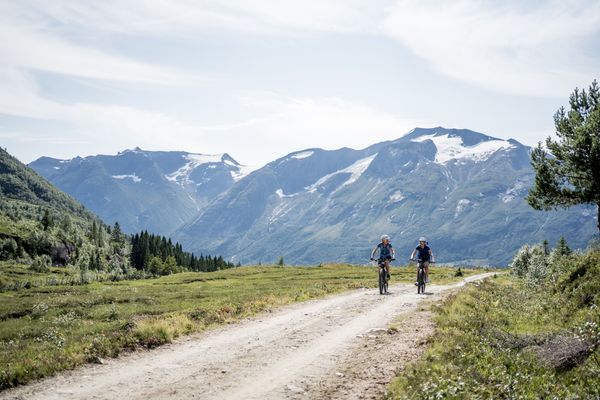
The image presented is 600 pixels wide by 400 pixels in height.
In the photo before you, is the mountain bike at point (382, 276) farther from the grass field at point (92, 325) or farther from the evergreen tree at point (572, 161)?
the evergreen tree at point (572, 161)

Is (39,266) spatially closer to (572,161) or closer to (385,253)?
(385,253)

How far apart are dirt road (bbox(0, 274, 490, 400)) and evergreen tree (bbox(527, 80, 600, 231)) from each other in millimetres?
24708

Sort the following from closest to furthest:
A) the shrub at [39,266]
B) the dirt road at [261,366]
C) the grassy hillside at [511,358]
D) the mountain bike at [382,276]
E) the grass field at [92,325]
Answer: the grassy hillside at [511,358] < the dirt road at [261,366] < the grass field at [92,325] < the mountain bike at [382,276] < the shrub at [39,266]

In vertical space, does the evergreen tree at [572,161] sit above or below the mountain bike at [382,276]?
above

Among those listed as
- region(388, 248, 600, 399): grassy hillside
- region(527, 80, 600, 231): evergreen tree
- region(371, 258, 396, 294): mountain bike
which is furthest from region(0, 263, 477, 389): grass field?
region(527, 80, 600, 231): evergreen tree

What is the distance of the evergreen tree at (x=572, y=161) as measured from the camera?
36.7 metres

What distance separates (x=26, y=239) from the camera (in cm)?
18362

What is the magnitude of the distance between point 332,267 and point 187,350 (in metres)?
95.1

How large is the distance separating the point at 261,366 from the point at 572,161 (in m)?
34.3

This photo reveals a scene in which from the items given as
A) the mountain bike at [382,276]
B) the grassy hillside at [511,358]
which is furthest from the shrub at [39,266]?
the grassy hillside at [511,358]

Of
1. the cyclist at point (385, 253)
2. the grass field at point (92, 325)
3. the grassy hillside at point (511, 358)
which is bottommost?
the grass field at point (92, 325)

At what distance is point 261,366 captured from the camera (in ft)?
46.3

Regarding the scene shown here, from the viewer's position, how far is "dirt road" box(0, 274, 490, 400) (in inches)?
471

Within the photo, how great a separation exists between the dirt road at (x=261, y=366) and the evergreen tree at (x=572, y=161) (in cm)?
2471
